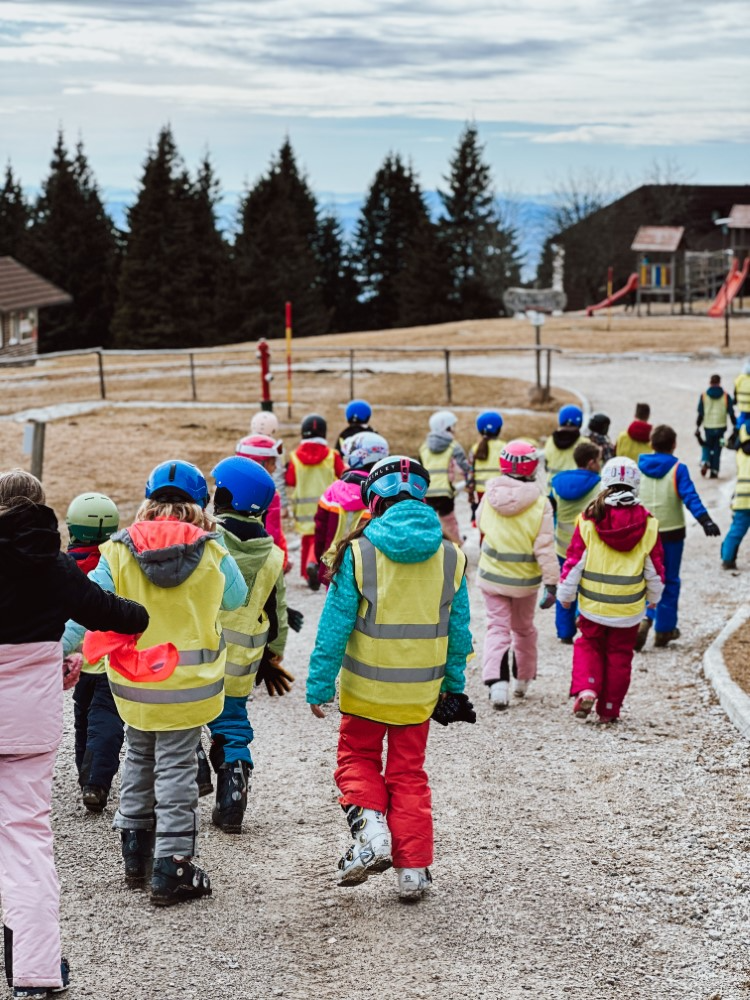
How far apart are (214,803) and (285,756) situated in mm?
960

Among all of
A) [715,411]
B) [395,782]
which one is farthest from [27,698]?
[715,411]

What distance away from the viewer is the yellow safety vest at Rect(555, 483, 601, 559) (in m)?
10.2

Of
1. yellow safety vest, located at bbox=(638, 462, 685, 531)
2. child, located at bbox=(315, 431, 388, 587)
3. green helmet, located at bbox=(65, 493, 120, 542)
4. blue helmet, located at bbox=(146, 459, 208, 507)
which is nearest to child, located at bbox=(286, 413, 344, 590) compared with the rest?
child, located at bbox=(315, 431, 388, 587)

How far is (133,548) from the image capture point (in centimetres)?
519

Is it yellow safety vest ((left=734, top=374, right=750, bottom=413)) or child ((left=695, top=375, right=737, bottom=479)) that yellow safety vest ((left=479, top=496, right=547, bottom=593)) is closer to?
yellow safety vest ((left=734, top=374, right=750, bottom=413))

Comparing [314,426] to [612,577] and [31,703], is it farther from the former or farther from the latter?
[31,703]

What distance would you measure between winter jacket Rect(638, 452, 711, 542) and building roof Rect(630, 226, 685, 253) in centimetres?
4632

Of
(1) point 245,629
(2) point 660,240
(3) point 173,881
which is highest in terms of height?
(2) point 660,240

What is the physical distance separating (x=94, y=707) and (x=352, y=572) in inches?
69.3

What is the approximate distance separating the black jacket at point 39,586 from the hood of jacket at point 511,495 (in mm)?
4173

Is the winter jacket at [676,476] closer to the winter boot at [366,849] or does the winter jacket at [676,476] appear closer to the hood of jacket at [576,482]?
the hood of jacket at [576,482]

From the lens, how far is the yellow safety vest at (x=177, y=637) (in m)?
5.21

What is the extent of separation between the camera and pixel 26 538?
174 inches

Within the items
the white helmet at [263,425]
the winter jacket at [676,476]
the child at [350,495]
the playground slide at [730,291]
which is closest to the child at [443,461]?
the winter jacket at [676,476]
